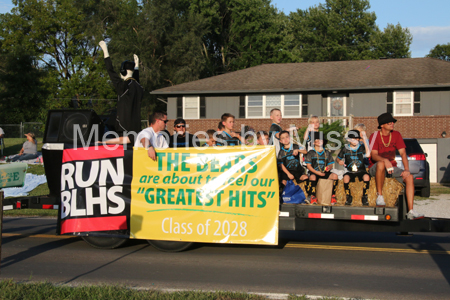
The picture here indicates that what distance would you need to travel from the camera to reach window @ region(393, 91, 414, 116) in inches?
971

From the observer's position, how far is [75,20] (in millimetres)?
49969

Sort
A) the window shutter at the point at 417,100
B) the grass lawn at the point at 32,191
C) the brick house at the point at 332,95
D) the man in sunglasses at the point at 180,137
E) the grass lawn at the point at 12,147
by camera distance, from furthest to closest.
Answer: the grass lawn at the point at 12,147 → the window shutter at the point at 417,100 → the brick house at the point at 332,95 → the grass lawn at the point at 32,191 → the man in sunglasses at the point at 180,137

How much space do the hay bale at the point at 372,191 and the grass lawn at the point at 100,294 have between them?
2.41 m

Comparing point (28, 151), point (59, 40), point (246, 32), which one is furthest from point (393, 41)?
point (28, 151)

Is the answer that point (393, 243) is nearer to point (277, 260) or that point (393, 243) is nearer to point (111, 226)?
point (277, 260)

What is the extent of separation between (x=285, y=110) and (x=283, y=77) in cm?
250

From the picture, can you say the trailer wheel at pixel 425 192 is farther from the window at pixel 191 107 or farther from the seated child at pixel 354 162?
the window at pixel 191 107

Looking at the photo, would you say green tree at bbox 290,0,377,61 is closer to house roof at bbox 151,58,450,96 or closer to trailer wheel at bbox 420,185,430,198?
house roof at bbox 151,58,450,96

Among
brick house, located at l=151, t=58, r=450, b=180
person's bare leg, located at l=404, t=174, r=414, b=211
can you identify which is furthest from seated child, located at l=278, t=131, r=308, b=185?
brick house, located at l=151, t=58, r=450, b=180

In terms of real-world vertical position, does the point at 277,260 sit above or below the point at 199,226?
below

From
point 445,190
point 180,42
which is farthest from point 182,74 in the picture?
point 445,190

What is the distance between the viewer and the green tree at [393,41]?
50188 millimetres

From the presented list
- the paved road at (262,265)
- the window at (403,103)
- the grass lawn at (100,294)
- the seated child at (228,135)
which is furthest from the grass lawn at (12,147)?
the grass lawn at (100,294)

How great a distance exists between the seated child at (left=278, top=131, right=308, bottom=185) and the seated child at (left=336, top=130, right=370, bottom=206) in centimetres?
73
